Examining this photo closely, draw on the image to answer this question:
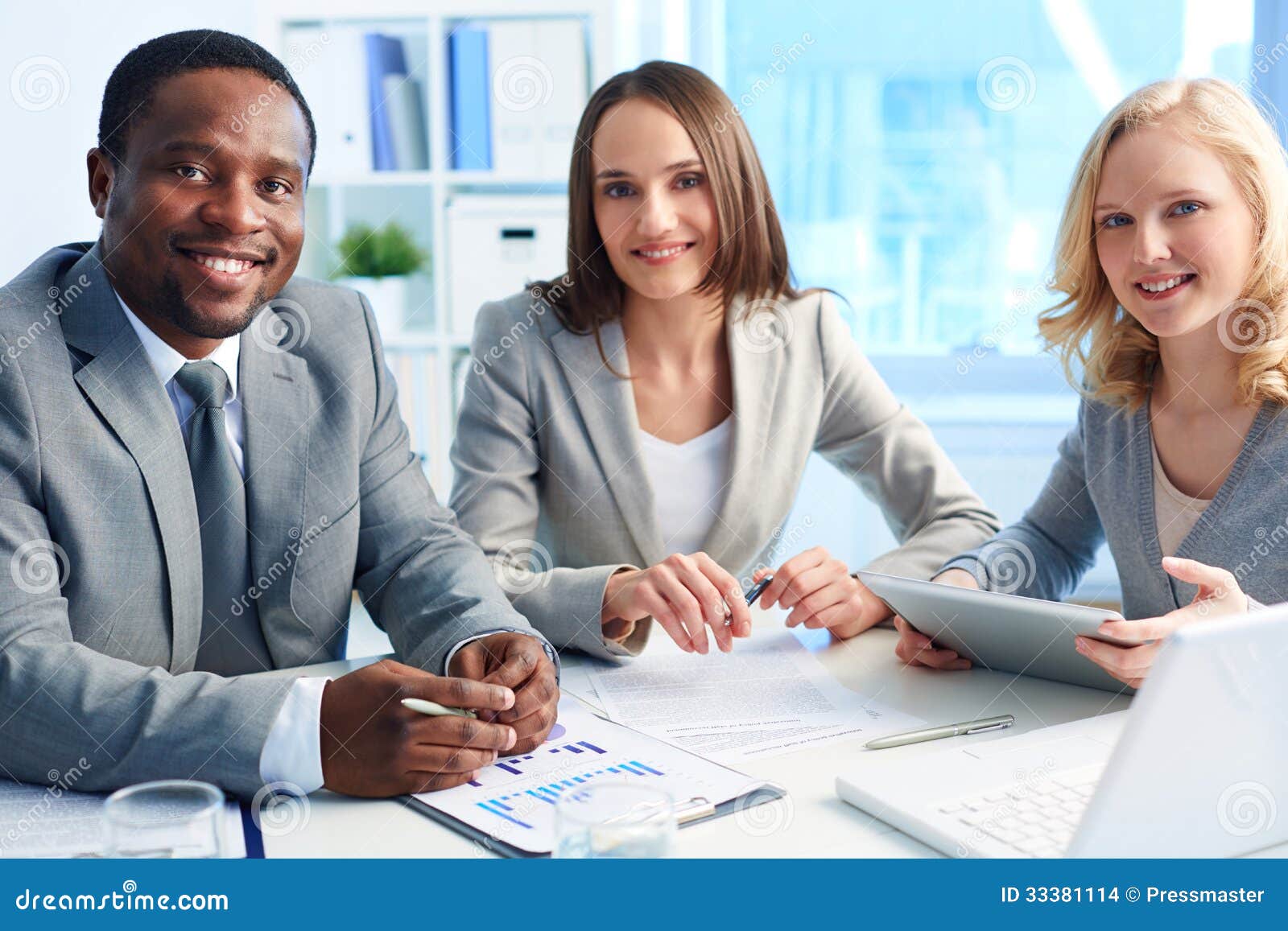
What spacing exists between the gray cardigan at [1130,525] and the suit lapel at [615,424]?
51cm

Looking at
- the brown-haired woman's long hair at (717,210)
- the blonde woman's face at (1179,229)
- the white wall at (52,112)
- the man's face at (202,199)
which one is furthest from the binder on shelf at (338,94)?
the blonde woman's face at (1179,229)

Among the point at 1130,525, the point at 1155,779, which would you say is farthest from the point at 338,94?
the point at 1155,779

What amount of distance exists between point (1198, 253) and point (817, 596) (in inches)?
27.6

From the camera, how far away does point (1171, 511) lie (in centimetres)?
167

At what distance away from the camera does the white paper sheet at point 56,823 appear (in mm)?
938

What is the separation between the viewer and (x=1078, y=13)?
3.56m

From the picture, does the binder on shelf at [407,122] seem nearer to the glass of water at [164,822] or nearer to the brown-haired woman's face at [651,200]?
the brown-haired woman's face at [651,200]

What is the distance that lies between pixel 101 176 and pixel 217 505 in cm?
44

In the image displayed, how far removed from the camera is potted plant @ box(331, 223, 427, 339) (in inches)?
137

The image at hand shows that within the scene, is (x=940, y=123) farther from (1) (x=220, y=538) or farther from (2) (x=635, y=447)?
(1) (x=220, y=538)

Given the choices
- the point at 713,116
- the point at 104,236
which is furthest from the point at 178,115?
the point at 713,116

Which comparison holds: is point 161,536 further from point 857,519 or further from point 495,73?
point 857,519

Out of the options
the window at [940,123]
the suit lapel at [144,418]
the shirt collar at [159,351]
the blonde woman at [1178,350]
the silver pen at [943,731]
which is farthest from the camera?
the window at [940,123]
